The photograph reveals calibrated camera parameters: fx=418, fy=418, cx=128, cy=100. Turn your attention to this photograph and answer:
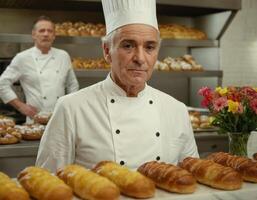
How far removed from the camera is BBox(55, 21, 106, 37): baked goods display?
12.3 feet

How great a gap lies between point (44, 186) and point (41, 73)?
2.84 m

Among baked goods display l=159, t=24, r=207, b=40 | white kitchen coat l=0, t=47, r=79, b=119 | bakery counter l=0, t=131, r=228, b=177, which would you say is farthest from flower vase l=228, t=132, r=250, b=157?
baked goods display l=159, t=24, r=207, b=40

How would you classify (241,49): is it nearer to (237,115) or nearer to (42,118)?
(42,118)

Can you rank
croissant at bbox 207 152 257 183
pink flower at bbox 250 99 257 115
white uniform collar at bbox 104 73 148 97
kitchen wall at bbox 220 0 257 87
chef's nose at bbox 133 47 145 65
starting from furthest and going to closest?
kitchen wall at bbox 220 0 257 87, white uniform collar at bbox 104 73 148 97, pink flower at bbox 250 99 257 115, chef's nose at bbox 133 47 145 65, croissant at bbox 207 152 257 183

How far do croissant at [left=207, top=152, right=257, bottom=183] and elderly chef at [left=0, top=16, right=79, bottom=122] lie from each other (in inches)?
98.1

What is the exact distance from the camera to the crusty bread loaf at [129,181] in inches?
40.7

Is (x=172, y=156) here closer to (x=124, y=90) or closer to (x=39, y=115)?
(x=124, y=90)

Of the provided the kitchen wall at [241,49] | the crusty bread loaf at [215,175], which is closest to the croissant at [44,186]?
the crusty bread loaf at [215,175]

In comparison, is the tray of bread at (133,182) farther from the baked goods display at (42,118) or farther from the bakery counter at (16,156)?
the baked goods display at (42,118)

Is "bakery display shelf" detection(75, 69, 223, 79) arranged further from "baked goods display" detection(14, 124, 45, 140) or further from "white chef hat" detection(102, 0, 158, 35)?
"white chef hat" detection(102, 0, 158, 35)

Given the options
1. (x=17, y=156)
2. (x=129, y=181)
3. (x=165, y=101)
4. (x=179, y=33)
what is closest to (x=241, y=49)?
(x=179, y=33)

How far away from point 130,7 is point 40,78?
2298 millimetres

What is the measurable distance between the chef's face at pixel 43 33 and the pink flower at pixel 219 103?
7.41 feet

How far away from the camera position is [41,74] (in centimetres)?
375
